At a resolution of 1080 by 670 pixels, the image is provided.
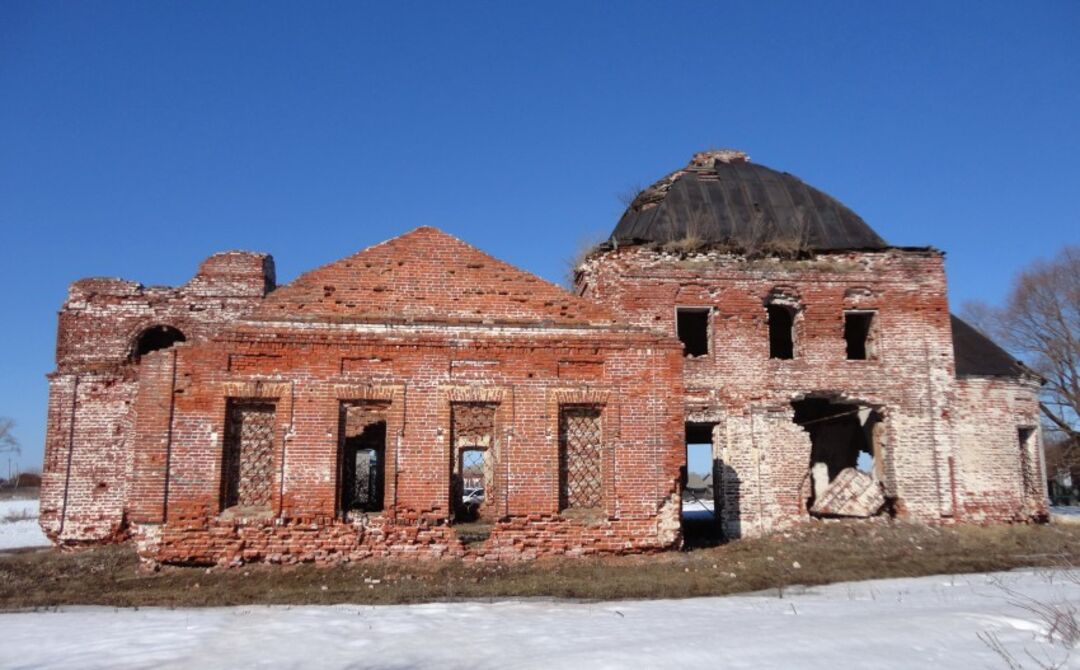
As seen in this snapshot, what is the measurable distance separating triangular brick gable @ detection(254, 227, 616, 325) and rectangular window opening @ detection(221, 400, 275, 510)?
5.07ft

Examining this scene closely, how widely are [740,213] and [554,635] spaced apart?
40.7 ft

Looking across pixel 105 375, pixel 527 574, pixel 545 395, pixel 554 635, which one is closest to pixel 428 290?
pixel 545 395

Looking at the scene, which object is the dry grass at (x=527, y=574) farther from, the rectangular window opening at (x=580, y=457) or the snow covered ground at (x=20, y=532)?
the snow covered ground at (x=20, y=532)

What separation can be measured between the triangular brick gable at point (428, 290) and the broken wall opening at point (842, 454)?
6253mm

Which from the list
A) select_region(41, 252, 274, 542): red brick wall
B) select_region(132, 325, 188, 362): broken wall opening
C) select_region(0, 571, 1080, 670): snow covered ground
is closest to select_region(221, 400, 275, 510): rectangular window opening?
select_region(0, 571, 1080, 670): snow covered ground

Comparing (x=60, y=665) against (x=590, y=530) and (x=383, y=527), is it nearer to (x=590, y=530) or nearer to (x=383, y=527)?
(x=383, y=527)

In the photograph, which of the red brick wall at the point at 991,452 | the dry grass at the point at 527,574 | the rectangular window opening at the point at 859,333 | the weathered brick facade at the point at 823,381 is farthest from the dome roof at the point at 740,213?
the dry grass at the point at 527,574

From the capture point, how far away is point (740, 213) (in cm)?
1753

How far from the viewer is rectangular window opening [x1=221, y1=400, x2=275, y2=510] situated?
11617 millimetres

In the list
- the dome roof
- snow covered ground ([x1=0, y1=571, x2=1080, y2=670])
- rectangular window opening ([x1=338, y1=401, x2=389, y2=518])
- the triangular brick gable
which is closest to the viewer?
snow covered ground ([x1=0, y1=571, x2=1080, y2=670])

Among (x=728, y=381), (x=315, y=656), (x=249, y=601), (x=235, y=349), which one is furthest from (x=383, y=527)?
(x=728, y=381)

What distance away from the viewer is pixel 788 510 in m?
15.1

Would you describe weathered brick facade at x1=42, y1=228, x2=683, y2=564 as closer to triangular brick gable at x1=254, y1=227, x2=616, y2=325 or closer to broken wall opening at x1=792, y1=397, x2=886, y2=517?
triangular brick gable at x1=254, y1=227, x2=616, y2=325

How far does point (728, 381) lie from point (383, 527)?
729 centimetres
